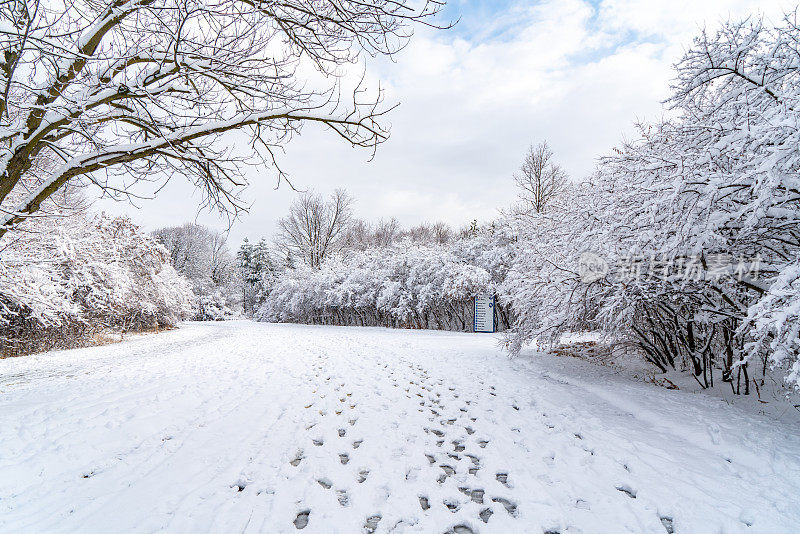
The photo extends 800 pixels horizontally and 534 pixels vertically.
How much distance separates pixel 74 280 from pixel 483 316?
14598mm

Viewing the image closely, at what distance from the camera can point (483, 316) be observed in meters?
16.6

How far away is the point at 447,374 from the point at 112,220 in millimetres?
14971

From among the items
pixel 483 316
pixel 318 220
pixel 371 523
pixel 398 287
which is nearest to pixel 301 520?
pixel 371 523

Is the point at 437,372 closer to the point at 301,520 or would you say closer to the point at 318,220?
the point at 301,520

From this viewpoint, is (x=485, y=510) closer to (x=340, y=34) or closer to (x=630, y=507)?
(x=630, y=507)

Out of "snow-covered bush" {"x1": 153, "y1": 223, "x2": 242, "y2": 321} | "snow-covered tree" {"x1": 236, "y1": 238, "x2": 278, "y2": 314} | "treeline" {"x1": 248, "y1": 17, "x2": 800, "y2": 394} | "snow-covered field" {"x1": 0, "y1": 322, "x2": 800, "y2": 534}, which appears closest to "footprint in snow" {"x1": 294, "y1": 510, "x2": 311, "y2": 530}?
"snow-covered field" {"x1": 0, "y1": 322, "x2": 800, "y2": 534}

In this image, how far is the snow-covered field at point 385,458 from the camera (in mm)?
2486

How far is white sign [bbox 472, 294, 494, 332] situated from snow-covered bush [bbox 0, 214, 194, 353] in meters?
13.5

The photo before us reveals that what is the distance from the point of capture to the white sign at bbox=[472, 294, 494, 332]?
54.2ft

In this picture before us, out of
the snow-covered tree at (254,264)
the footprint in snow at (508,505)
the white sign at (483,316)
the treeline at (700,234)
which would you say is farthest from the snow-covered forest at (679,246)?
the snow-covered tree at (254,264)

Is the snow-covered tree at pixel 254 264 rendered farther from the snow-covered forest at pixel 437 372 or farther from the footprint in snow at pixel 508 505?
the footprint in snow at pixel 508 505

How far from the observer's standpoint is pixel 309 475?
3037mm

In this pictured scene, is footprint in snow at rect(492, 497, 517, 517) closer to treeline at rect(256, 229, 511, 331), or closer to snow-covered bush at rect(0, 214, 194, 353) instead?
snow-covered bush at rect(0, 214, 194, 353)

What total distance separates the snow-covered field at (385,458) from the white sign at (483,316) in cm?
1027
